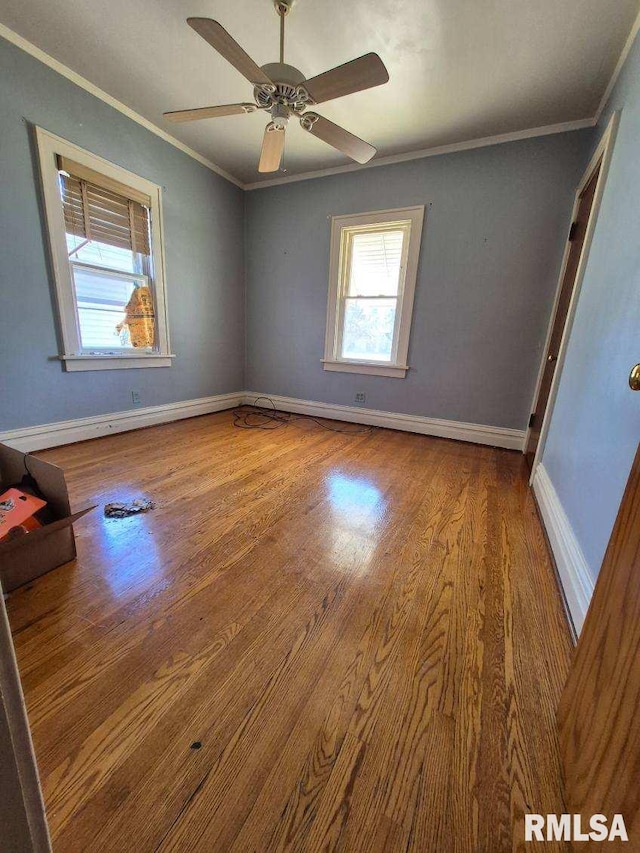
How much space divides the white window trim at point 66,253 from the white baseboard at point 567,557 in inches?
133

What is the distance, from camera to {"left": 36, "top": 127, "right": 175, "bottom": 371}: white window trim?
230cm

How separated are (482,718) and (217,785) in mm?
662

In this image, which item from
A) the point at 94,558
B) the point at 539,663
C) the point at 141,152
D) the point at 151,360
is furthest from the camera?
the point at 151,360

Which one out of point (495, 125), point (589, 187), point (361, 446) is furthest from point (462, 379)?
point (495, 125)

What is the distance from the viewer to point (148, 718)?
32.4 inches

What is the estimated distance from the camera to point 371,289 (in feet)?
11.4

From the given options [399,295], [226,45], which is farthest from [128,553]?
[399,295]

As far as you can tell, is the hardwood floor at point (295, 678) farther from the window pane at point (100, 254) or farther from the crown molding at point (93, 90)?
the crown molding at point (93, 90)

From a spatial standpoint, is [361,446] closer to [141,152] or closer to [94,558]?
[94,558]

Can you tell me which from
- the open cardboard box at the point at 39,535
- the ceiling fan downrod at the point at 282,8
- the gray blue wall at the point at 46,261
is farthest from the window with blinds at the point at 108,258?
the ceiling fan downrod at the point at 282,8

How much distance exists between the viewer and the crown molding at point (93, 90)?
6.58ft

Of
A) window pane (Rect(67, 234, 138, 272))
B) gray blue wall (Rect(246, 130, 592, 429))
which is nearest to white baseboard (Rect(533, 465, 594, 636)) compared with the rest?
gray blue wall (Rect(246, 130, 592, 429))

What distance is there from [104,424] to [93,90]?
2.50 meters

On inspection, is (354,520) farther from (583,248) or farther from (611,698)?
(583,248)
